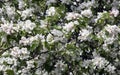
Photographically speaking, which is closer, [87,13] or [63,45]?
[63,45]

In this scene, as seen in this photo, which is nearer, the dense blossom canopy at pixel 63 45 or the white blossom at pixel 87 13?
the dense blossom canopy at pixel 63 45

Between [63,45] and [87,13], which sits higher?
[87,13]

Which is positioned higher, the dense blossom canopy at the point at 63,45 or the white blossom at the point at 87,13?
the white blossom at the point at 87,13

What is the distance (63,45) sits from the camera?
272 inches

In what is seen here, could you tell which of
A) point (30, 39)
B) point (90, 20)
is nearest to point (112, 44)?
point (90, 20)

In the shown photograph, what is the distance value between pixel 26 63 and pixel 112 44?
1.41 meters

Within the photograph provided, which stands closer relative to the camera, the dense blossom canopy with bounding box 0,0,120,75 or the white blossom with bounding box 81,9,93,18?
the dense blossom canopy with bounding box 0,0,120,75

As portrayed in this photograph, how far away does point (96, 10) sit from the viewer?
26.1 ft

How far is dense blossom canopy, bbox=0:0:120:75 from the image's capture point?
271 inches

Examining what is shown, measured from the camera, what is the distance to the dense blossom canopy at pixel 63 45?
687 cm

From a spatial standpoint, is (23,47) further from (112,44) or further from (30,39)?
(112,44)

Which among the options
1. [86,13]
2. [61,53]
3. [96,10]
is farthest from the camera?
[96,10]

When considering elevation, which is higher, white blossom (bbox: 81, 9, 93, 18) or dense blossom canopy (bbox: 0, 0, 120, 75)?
white blossom (bbox: 81, 9, 93, 18)

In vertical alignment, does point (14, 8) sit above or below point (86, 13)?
above
